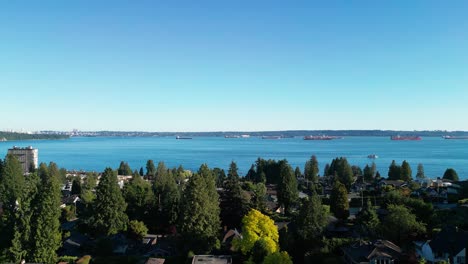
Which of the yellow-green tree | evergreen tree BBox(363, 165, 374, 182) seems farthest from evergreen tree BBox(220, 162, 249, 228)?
evergreen tree BBox(363, 165, 374, 182)

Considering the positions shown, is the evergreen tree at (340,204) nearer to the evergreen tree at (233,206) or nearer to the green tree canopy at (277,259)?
the evergreen tree at (233,206)

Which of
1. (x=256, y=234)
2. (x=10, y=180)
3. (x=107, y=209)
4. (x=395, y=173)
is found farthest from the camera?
(x=395, y=173)

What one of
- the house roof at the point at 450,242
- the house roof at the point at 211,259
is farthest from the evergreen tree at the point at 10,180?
the house roof at the point at 450,242

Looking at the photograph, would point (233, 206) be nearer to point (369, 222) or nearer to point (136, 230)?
point (136, 230)

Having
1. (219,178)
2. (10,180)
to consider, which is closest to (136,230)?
(10,180)

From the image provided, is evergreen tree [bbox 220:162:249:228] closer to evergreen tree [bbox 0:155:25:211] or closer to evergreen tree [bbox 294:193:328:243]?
evergreen tree [bbox 294:193:328:243]
